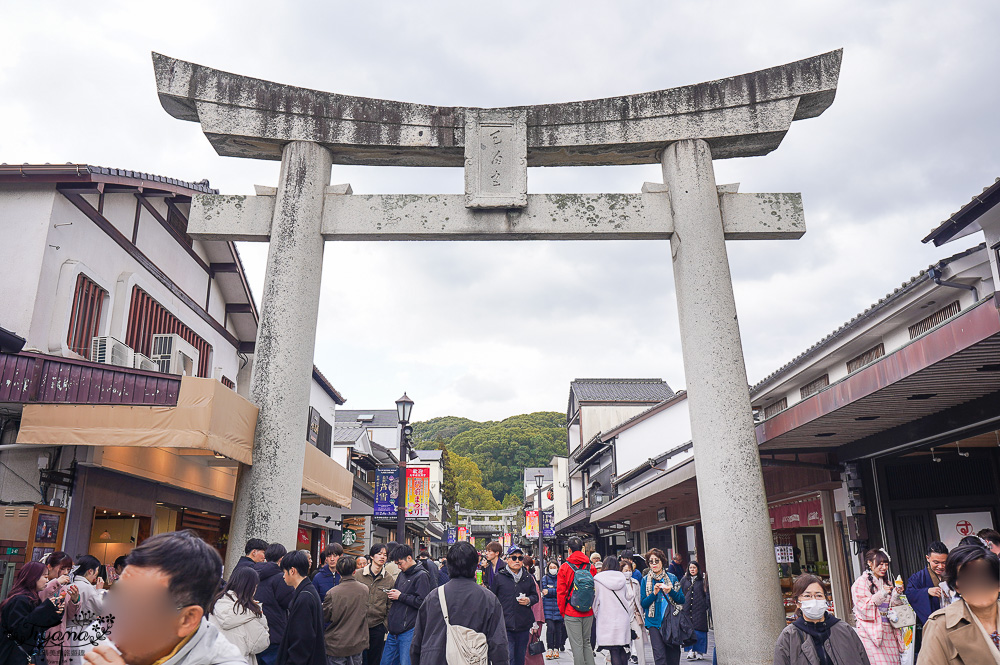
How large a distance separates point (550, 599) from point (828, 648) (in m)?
8.29

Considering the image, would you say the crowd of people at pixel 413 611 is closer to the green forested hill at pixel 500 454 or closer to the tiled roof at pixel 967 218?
the tiled roof at pixel 967 218

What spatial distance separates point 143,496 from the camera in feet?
42.0

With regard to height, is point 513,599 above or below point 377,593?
below

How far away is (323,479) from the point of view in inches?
595

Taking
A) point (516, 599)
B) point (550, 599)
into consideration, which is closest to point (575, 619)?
point (516, 599)

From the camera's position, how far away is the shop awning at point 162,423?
8.65 m

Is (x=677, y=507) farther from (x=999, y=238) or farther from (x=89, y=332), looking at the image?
(x=89, y=332)

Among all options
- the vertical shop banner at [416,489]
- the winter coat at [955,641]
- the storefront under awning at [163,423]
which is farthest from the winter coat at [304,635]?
the vertical shop banner at [416,489]

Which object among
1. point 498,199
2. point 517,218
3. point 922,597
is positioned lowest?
point 922,597

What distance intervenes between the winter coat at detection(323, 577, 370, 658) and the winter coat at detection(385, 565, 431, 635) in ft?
1.72

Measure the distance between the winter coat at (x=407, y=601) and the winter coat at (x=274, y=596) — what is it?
1631 millimetres

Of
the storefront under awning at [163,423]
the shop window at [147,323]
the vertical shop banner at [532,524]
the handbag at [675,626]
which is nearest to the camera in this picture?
the storefront under awning at [163,423]

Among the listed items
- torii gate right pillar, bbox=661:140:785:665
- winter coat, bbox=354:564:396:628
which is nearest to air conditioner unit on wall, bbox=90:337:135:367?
winter coat, bbox=354:564:396:628

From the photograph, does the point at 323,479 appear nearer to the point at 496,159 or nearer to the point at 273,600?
the point at 273,600
